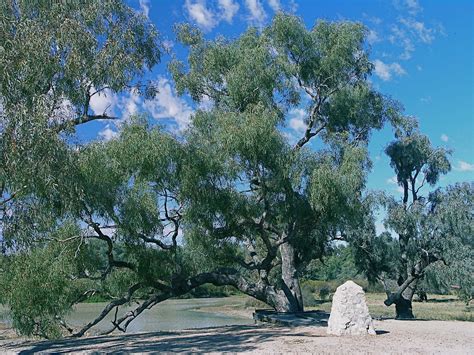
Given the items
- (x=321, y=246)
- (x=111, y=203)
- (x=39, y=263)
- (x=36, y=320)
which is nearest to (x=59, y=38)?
(x=111, y=203)

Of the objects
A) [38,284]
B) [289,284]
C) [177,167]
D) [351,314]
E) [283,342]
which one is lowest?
[283,342]

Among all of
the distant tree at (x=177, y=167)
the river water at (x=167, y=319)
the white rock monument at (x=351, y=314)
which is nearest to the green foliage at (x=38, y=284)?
the distant tree at (x=177, y=167)

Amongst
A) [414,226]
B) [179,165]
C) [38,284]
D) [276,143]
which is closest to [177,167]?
[179,165]

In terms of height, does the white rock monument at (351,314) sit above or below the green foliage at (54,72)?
below

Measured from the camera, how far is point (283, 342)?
35.5 feet

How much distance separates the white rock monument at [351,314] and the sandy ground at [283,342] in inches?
12.3

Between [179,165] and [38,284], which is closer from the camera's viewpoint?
[38,284]

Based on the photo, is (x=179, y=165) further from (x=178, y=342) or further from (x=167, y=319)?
(x=167, y=319)

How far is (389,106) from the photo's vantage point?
1978 centimetres

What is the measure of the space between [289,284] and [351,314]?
19.0 feet

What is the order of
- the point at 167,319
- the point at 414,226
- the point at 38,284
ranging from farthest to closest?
the point at 167,319 < the point at 414,226 < the point at 38,284

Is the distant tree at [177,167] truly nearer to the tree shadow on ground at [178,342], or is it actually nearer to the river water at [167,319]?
the tree shadow on ground at [178,342]

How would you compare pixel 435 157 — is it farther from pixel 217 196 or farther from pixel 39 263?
pixel 39 263

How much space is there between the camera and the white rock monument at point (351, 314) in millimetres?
11791
